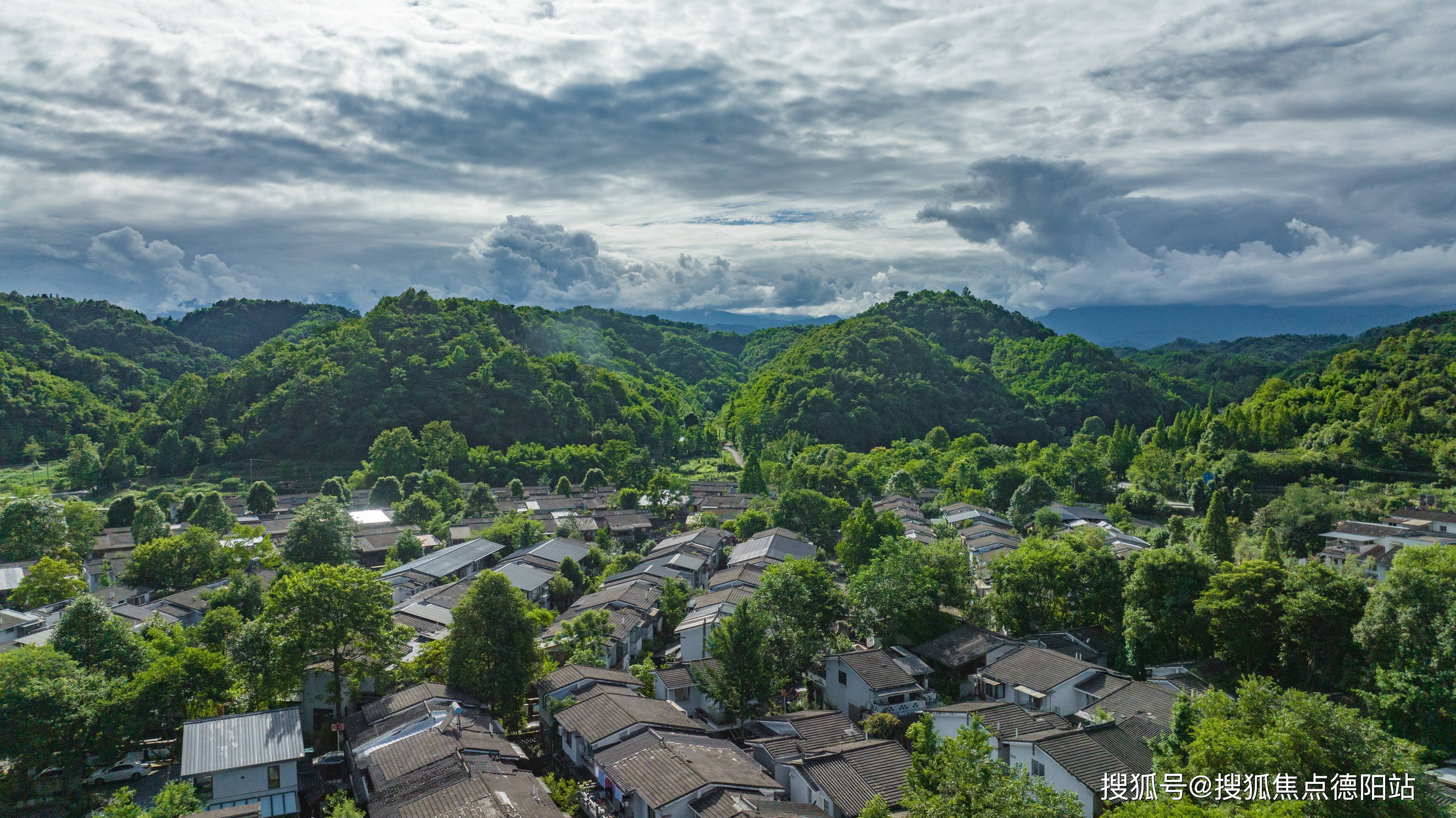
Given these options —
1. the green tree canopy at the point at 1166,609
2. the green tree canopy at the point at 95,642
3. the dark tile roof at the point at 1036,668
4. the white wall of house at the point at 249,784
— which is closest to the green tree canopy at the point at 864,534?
the dark tile roof at the point at 1036,668

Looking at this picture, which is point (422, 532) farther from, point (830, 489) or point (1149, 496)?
point (1149, 496)

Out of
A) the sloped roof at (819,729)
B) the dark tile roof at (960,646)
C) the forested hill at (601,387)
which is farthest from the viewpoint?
the forested hill at (601,387)

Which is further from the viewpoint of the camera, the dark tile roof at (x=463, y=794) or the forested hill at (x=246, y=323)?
the forested hill at (x=246, y=323)

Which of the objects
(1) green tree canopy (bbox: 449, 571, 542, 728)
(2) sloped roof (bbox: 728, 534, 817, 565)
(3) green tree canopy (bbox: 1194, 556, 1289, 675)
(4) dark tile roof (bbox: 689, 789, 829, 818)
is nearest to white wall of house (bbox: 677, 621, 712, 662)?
(1) green tree canopy (bbox: 449, 571, 542, 728)

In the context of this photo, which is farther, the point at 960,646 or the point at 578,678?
the point at 960,646

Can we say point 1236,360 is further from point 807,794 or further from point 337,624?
point 337,624

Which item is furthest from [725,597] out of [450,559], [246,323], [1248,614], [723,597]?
[246,323]

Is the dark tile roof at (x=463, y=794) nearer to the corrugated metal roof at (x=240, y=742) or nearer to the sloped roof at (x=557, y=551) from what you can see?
the corrugated metal roof at (x=240, y=742)
